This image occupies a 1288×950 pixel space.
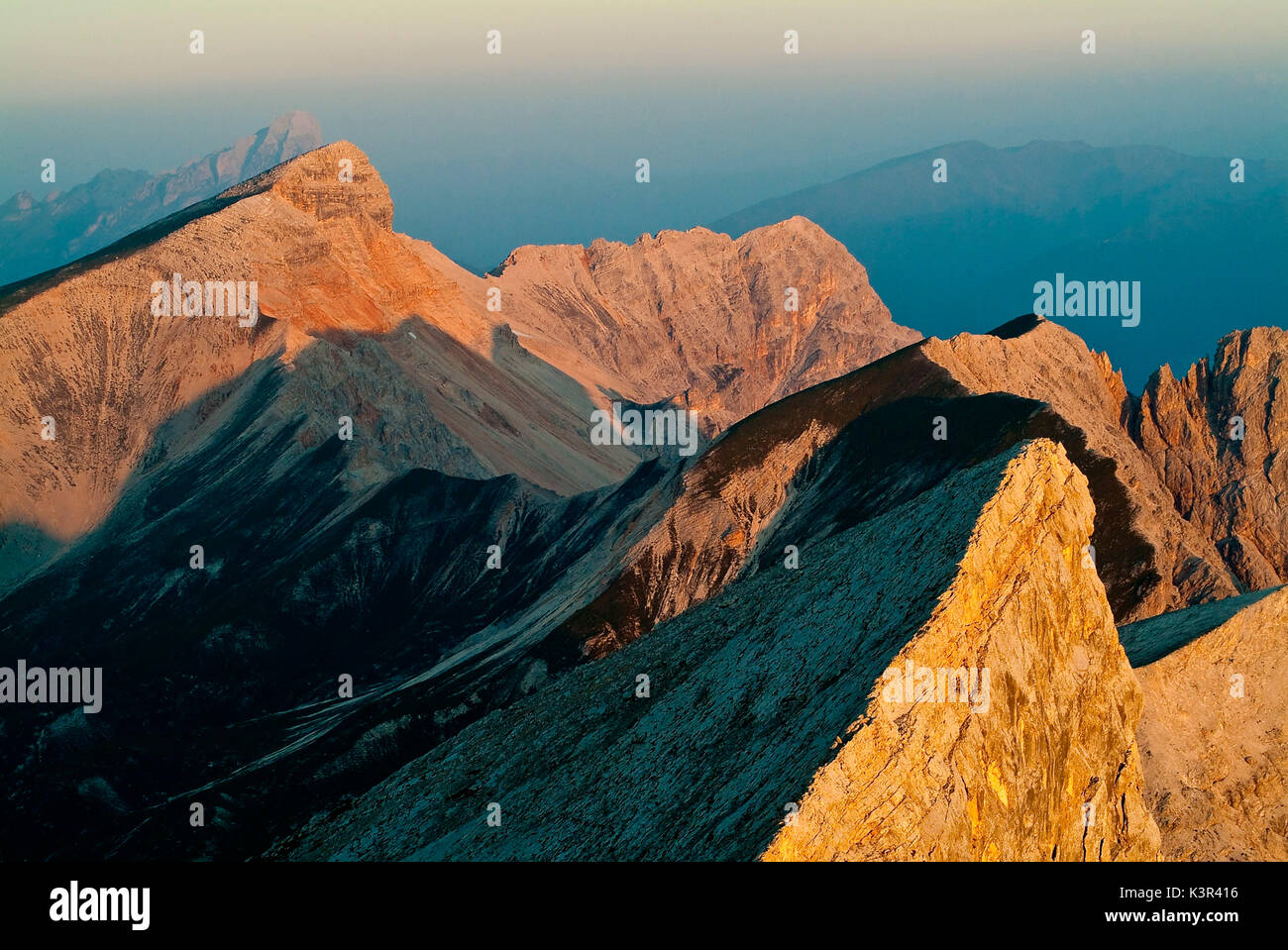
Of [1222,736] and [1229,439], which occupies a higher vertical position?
[1222,736]

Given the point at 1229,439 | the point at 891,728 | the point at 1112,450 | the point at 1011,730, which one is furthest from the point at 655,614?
the point at 1229,439

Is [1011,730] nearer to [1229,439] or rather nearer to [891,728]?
[891,728]

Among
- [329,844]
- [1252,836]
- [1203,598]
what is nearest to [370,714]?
[329,844]

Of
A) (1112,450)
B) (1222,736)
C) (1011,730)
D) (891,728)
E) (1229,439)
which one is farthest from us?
(1229,439)

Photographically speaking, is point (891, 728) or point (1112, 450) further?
point (1112, 450)

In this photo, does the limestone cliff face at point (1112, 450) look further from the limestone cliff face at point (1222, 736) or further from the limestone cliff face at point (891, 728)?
the limestone cliff face at point (891, 728)

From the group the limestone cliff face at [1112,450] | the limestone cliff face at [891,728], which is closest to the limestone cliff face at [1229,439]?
the limestone cliff face at [1112,450]
